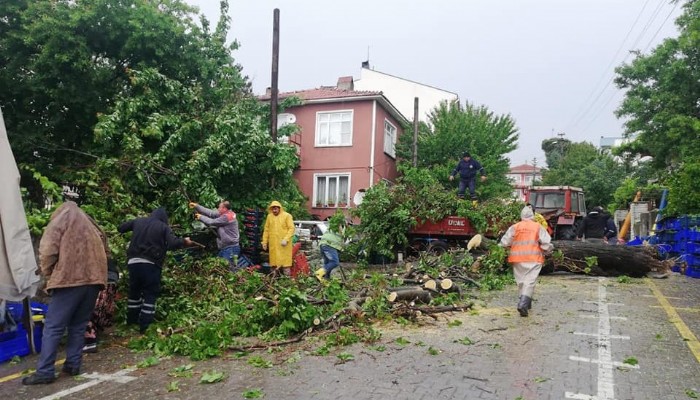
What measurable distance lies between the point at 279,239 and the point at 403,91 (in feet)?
87.1

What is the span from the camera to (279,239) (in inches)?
374

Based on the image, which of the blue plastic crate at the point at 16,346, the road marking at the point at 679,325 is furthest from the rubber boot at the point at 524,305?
the blue plastic crate at the point at 16,346

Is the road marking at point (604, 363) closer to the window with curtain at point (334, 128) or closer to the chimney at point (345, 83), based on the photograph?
the window with curtain at point (334, 128)

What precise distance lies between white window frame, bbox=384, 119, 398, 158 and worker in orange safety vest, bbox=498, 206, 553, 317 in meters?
18.5

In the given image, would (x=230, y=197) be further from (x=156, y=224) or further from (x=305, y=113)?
(x=305, y=113)

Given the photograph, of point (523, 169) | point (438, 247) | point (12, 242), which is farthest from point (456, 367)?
point (523, 169)

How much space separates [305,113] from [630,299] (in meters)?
18.9

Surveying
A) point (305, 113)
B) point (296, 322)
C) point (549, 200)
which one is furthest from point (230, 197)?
point (305, 113)

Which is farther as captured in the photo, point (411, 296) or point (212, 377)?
point (411, 296)

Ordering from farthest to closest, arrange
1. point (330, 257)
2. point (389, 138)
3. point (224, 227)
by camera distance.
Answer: point (389, 138), point (330, 257), point (224, 227)

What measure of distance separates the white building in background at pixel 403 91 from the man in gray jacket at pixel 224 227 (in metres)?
26.2

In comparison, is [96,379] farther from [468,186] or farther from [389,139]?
[389,139]

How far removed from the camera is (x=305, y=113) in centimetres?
2511

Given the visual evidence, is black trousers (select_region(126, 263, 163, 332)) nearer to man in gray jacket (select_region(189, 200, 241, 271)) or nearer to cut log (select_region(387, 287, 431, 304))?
man in gray jacket (select_region(189, 200, 241, 271))
